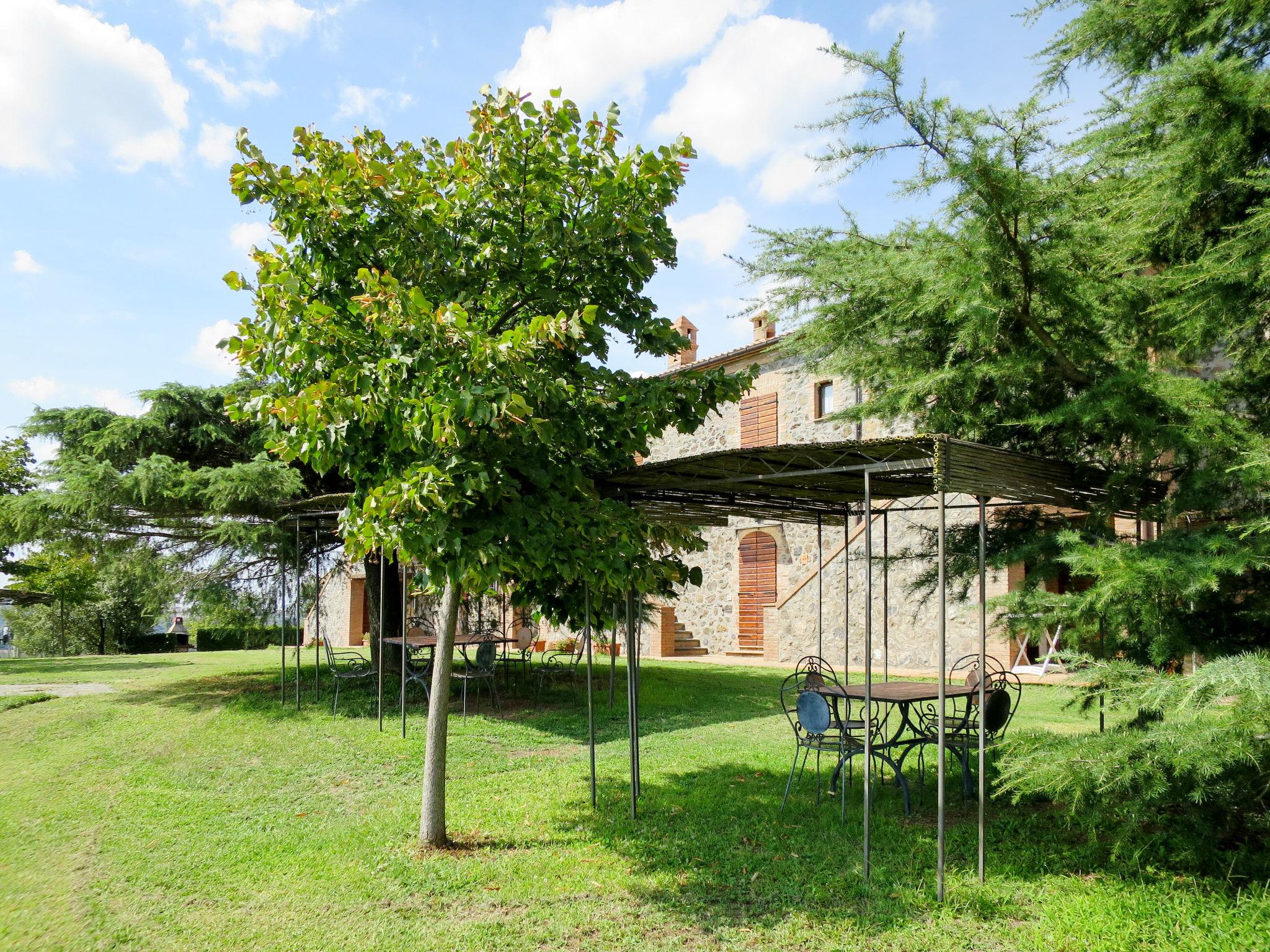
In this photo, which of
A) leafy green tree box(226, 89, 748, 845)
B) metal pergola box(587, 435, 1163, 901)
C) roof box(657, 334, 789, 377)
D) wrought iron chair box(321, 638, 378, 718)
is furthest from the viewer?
roof box(657, 334, 789, 377)

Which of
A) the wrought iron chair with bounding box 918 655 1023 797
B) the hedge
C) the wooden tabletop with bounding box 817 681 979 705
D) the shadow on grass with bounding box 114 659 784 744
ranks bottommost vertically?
the hedge

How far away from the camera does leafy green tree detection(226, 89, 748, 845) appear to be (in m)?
4.26

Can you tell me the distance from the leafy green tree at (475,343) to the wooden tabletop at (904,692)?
1.78 meters

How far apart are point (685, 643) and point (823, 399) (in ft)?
22.1

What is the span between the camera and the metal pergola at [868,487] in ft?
14.5

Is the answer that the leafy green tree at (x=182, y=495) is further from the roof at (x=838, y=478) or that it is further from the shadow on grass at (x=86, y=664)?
the shadow on grass at (x=86, y=664)

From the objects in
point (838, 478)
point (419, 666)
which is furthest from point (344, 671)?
point (838, 478)

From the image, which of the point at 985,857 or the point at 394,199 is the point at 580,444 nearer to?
the point at 394,199

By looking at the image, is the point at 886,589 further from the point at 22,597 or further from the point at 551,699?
the point at 22,597

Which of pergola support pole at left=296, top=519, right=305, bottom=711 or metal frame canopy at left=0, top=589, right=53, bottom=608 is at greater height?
pergola support pole at left=296, top=519, right=305, bottom=711

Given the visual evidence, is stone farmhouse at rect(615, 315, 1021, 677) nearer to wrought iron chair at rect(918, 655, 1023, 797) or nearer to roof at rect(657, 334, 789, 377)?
roof at rect(657, 334, 789, 377)

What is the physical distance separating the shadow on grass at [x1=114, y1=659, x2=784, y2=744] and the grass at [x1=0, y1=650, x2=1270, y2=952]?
4.21ft

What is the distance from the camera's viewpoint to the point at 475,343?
13.6 feet

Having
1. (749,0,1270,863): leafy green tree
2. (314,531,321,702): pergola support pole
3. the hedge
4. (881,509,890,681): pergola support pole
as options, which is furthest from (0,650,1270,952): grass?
the hedge
